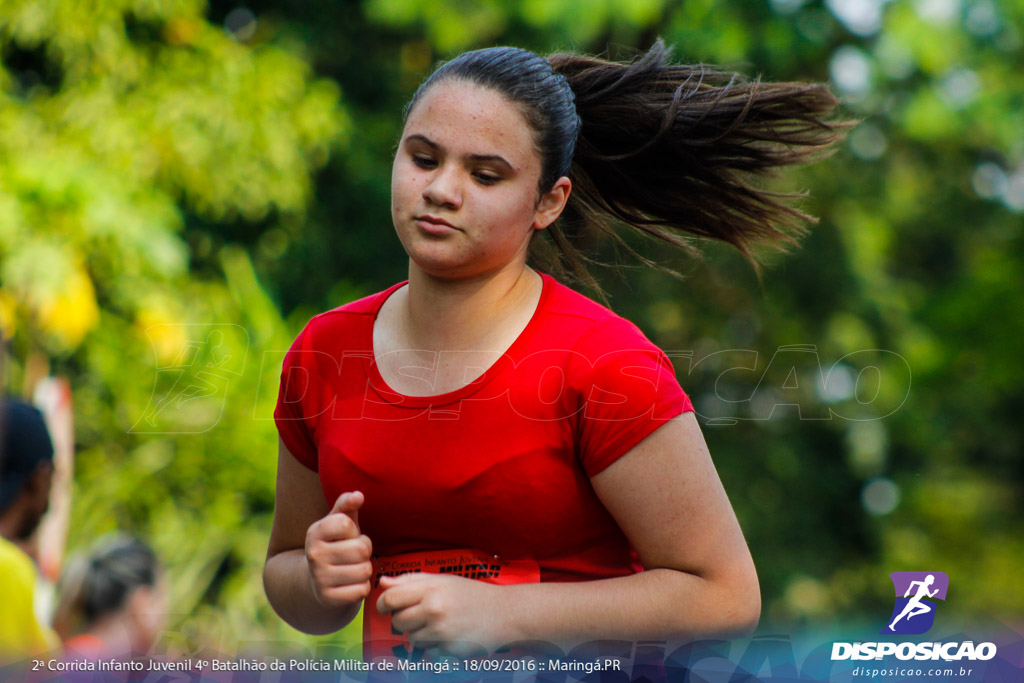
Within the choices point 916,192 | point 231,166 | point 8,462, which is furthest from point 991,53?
point 8,462

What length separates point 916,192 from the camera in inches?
529

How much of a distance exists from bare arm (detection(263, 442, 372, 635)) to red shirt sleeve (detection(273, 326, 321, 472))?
0.13ft

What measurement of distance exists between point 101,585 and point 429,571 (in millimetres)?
2407

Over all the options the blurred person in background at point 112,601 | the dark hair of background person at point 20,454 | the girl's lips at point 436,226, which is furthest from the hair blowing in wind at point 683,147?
the blurred person in background at point 112,601

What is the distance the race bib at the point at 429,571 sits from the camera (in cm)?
165

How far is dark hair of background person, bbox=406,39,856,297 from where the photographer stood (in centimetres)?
203

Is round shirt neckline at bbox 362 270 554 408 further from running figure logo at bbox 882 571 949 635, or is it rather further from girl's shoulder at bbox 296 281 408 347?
running figure logo at bbox 882 571 949 635

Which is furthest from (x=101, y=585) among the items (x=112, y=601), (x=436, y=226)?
(x=436, y=226)

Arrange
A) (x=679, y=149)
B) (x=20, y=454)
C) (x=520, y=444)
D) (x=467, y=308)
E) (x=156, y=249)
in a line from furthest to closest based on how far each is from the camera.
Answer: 1. (x=156, y=249)
2. (x=20, y=454)
3. (x=679, y=149)
4. (x=467, y=308)
5. (x=520, y=444)

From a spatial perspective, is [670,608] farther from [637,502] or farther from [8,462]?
[8,462]

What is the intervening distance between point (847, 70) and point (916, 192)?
5.47m

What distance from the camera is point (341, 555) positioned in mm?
1542

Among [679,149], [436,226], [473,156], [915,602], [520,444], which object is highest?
[679,149]

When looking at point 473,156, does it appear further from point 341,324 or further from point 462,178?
point 341,324
